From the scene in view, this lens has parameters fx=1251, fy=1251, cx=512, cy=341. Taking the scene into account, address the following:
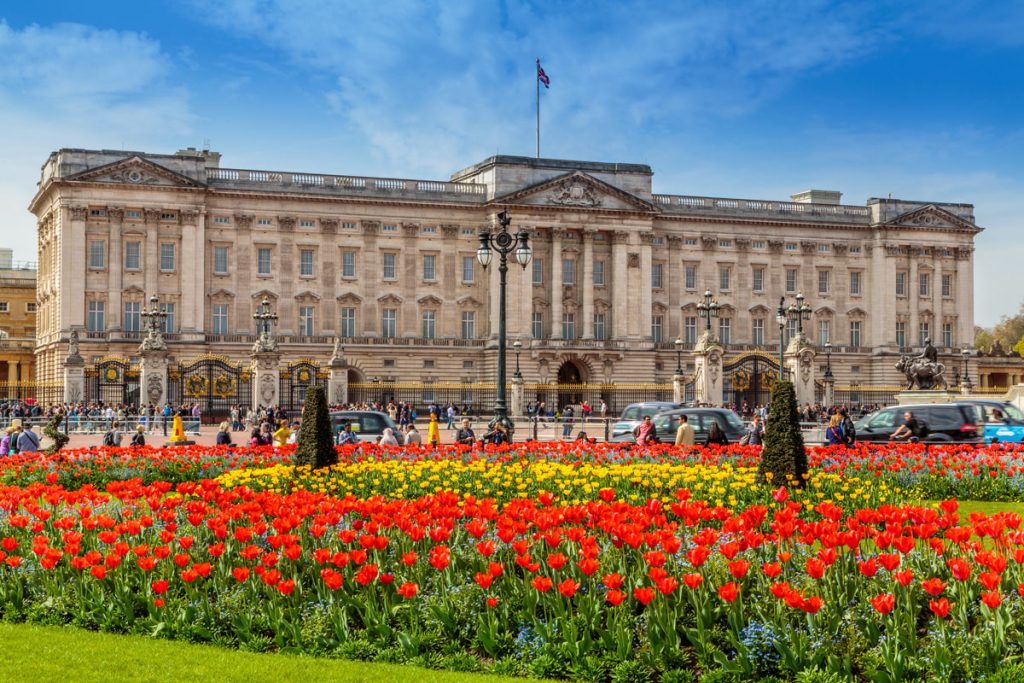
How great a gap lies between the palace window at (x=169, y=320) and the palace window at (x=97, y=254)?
4096 millimetres

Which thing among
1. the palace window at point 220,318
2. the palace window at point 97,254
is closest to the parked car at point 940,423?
the palace window at point 220,318

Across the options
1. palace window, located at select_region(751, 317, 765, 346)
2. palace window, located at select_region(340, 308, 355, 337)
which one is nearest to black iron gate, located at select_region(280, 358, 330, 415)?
palace window, located at select_region(340, 308, 355, 337)

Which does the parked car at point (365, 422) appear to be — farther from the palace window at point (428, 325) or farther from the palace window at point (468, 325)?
the palace window at point (468, 325)

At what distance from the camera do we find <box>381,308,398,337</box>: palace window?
77.5 metres

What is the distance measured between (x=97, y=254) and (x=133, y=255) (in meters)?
1.98

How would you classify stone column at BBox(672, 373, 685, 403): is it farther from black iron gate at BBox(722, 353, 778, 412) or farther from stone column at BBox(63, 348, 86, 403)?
stone column at BBox(63, 348, 86, 403)

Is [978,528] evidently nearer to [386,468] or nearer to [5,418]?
[386,468]

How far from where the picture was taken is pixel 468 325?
79.1 metres

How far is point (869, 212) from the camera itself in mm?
86812

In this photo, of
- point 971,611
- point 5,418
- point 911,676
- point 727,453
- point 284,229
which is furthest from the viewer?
point 284,229

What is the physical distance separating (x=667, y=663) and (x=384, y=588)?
261 centimetres

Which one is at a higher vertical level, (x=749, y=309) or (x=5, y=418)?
(x=749, y=309)

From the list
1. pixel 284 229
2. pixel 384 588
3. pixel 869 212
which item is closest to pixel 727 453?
pixel 384 588

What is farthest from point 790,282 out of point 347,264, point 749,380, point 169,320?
point 169,320
